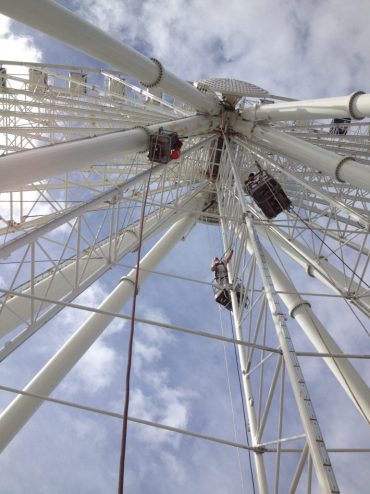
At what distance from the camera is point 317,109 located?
13289mm

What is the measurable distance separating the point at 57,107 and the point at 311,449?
14.3 metres

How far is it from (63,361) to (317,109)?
11200 mm

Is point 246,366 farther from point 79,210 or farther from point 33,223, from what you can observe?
point 33,223

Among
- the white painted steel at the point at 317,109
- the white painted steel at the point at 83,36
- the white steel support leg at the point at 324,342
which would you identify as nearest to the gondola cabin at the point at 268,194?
the white steel support leg at the point at 324,342

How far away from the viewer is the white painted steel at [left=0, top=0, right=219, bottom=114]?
7.64m

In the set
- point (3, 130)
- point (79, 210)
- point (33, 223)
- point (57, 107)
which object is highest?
point (57, 107)

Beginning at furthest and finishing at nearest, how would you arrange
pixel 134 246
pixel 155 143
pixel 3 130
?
pixel 134 246 → pixel 3 130 → pixel 155 143

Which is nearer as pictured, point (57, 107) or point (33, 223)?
point (57, 107)

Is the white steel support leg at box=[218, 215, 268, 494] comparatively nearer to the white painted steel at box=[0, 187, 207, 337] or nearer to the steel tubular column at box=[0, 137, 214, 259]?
the white painted steel at box=[0, 187, 207, 337]

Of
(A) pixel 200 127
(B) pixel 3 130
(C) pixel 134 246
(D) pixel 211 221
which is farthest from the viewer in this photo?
(D) pixel 211 221

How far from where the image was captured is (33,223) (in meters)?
17.2

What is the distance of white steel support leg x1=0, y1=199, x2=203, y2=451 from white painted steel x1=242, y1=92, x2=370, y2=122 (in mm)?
7774

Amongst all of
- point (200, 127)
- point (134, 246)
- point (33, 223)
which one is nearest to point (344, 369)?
point (134, 246)

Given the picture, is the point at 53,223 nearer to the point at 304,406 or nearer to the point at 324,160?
the point at 304,406
